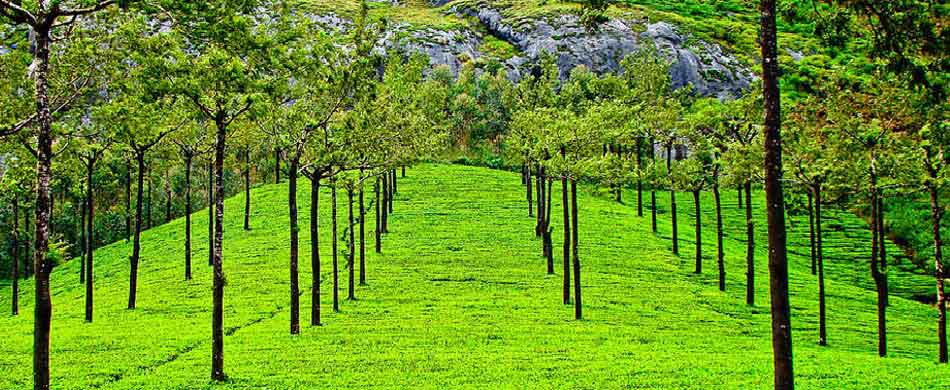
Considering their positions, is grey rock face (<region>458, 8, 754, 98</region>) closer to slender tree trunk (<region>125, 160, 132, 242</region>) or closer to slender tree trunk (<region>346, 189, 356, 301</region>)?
slender tree trunk (<region>125, 160, 132, 242</region>)

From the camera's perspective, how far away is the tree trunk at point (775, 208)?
595 inches

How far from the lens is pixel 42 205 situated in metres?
16.6

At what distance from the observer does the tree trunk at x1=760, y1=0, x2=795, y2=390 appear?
15125 mm

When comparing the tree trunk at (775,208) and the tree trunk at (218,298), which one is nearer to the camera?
the tree trunk at (775,208)

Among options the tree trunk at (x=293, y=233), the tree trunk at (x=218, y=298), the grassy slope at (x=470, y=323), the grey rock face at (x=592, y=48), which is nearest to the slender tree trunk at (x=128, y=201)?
the grassy slope at (x=470, y=323)

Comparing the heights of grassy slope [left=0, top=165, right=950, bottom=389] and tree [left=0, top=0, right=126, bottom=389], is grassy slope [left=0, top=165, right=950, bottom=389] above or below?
below

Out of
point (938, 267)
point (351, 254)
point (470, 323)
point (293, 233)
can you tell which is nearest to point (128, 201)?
point (351, 254)

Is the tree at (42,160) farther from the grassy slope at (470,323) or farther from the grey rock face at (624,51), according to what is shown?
the grey rock face at (624,51)

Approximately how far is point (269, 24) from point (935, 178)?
29.5 m

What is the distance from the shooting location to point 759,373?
26594 mm

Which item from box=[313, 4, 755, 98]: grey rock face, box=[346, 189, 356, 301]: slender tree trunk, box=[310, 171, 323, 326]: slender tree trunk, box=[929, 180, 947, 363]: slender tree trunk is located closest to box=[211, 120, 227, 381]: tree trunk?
box=[310, 171, 323, 326]: slender tree trunk

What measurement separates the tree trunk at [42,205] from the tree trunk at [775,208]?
1752cm

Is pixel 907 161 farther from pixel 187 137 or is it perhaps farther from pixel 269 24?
pixel 187 137

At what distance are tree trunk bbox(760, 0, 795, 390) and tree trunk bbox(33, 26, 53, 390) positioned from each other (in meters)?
17.5
